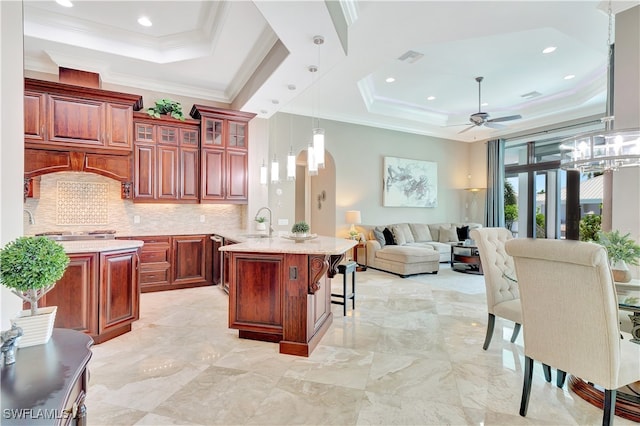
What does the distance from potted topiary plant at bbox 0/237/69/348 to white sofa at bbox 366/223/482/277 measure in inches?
213

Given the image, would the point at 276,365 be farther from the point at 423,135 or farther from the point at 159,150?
the point at 423,135

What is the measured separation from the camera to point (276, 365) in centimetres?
252

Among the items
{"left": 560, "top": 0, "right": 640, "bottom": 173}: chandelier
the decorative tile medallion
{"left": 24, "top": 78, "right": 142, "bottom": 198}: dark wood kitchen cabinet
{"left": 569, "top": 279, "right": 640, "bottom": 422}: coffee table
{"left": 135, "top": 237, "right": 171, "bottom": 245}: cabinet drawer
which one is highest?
{"left": 24, "top": 78, "right": 142, "bottom": 198}: dark wood kitchen cabinet

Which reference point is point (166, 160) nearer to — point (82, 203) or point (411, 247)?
point (82, 203)

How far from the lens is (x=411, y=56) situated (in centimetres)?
448

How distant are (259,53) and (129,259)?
293 cm

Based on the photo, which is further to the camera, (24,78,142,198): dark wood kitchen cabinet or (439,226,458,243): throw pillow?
(439,226,458,243): throw pillow

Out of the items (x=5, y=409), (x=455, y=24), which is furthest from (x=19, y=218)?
(x=455, y=24)

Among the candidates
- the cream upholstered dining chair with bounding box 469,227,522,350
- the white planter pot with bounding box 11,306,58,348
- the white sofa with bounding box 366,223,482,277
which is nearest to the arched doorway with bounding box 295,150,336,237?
the white sofa with bounding box 366,223,482,277

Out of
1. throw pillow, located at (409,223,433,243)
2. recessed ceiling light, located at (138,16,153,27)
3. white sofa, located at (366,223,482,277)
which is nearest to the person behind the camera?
recessed ceiling light, located at (138,16,153,27)

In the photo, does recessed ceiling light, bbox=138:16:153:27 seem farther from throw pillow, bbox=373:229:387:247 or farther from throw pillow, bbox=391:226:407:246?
throw pillow, bbox=391:226:407:246

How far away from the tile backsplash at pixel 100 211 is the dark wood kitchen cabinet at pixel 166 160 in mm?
385

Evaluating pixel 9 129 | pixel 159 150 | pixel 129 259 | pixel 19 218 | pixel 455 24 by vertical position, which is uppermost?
pixel 455 24

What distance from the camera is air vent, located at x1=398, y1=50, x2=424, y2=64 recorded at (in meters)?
4.39
